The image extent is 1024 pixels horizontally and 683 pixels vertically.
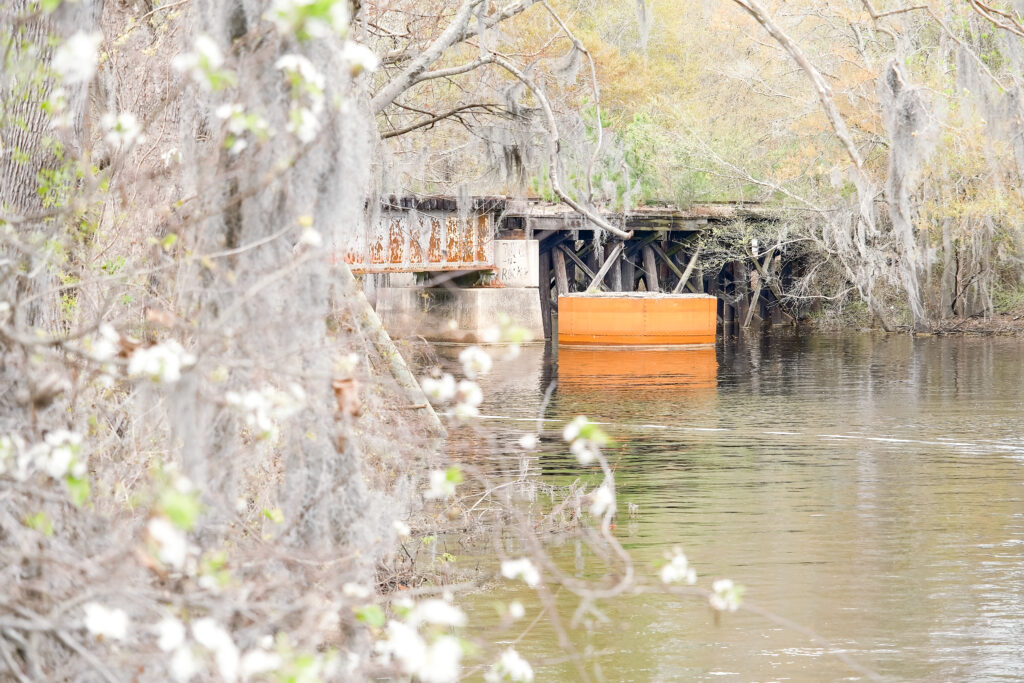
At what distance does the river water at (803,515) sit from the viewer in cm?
904

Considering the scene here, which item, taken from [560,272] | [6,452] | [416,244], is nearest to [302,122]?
[6,452]

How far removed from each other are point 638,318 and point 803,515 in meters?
23.7

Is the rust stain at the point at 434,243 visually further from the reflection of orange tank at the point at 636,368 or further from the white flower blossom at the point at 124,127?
the white flower blossom at the point at 124,127

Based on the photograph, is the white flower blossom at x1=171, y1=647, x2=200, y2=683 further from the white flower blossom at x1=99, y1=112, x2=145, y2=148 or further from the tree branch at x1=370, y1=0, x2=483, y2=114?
the tree branch at x1=370, y1=0, x2=483, y2=114

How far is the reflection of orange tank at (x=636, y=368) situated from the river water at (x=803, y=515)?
20cm

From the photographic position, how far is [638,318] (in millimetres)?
37094

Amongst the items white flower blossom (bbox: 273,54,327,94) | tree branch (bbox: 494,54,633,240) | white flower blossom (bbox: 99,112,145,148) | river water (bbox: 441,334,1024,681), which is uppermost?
tree branch (bbox: 494,54,633,240)

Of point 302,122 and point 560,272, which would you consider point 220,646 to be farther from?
point 560,272

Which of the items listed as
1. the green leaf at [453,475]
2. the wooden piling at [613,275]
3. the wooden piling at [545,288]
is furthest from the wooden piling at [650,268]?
the green leaf at [453,475]

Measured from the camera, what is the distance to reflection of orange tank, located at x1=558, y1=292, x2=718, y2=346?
3703 cm

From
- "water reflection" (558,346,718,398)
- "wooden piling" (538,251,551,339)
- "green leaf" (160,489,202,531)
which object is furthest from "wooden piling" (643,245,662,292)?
"green leaf" (160,489,202,531)

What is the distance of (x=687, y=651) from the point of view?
9078 mm

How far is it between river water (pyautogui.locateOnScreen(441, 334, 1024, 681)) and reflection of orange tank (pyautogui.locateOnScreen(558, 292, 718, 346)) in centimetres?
826

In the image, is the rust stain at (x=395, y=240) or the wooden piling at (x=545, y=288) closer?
the rust stain at (x=395, y=240)
